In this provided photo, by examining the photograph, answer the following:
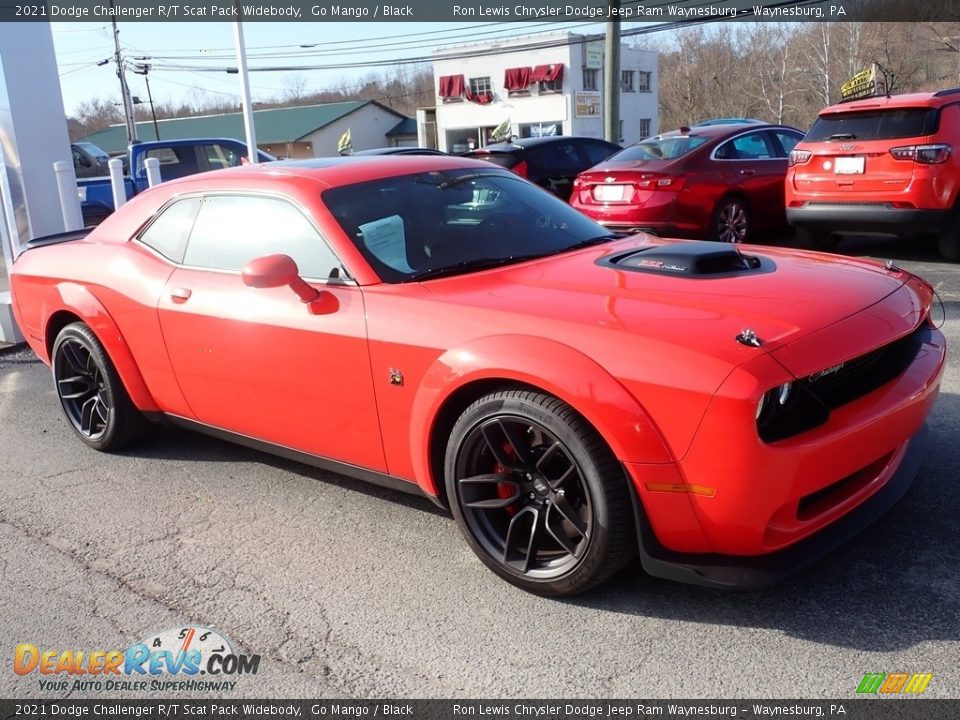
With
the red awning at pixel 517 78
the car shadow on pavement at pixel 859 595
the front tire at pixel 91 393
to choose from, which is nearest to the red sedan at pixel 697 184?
the front tire at pixel 91 393

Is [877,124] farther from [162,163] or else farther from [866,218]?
[162,163]

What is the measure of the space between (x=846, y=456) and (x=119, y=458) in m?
3.67

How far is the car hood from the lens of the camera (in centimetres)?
259

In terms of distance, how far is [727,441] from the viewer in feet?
7.84

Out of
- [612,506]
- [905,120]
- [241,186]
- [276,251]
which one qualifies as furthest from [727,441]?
[905,120]

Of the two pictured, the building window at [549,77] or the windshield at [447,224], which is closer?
the windshield at [447,224]

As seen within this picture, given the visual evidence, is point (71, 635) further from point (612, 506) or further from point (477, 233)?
point (477, 233)

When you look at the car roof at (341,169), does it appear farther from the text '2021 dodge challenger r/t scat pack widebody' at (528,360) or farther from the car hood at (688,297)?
the car hood at (688,297)

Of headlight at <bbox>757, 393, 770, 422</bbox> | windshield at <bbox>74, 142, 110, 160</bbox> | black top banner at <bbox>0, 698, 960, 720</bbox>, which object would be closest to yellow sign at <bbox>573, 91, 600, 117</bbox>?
windshield at <bbox>74, 142, 110, 160</bbox>

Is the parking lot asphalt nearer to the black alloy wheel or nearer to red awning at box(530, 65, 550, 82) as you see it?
the black alloy wheel

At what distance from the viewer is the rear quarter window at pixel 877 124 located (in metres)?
7.55

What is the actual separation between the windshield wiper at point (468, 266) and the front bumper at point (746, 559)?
4.35ft

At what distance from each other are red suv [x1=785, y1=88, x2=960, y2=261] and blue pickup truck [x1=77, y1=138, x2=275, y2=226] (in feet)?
31.6

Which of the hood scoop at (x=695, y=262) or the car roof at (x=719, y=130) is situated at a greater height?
the car roof at (x=719, y=130)
